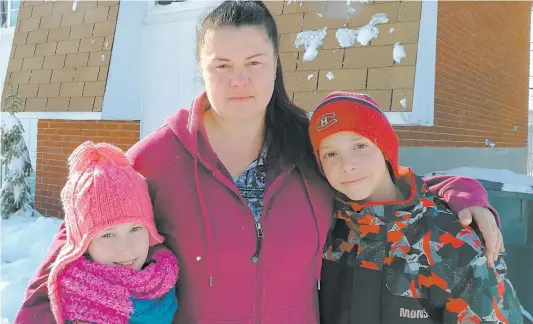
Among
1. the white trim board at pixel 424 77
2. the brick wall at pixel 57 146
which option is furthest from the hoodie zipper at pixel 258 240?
the brick wall at pixel 57 146

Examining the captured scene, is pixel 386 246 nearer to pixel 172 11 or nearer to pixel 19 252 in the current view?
pixel 172 11

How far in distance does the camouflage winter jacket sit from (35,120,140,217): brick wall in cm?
502

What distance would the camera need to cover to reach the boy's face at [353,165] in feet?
6.14

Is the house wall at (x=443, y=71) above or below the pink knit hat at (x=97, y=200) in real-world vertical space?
above

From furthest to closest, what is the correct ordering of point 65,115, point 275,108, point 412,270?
point 65,115, point 275,108, point 412,270

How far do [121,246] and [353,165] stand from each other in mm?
890

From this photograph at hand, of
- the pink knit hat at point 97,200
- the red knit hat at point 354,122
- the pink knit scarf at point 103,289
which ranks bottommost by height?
the pink knit scarf at point 103,289

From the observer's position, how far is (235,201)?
1737mm

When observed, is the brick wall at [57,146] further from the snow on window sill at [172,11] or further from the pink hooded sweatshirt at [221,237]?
the pink hooded sweatshirt at [221,237]

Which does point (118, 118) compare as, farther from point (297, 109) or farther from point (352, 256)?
point (352, 256)

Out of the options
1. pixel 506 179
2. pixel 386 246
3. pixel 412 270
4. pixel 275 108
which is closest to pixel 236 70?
pixel 275 108

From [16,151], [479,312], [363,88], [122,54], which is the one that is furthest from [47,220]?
[479,312]

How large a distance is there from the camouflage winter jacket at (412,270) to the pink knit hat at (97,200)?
76cm

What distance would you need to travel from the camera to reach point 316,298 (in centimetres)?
196
